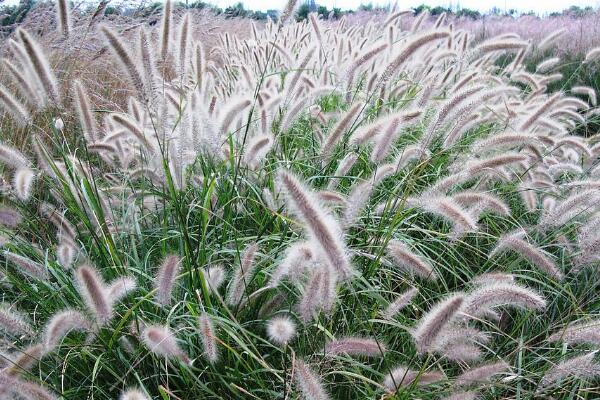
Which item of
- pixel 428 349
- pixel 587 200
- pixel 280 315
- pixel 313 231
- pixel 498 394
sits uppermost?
pixel 313 231

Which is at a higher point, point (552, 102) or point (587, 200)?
point (552, 102)

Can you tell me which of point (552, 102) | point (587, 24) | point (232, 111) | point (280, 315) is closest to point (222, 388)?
point (280, 315)

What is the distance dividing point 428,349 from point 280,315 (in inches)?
25.0

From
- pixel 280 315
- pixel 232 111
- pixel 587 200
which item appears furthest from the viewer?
pixel 232 111

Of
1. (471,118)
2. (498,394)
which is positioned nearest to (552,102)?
(471,118)

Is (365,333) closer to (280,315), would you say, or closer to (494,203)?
(280,315)

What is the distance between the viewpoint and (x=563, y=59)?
26.8 ft

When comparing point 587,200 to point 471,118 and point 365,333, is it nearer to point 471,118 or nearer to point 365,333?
point 471,118

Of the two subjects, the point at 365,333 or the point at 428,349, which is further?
the point at 365,333

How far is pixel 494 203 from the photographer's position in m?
2.04

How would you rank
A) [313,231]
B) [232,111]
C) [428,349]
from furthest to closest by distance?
[232,111] → [428,349] → [313,231]

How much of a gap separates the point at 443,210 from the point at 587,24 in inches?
370

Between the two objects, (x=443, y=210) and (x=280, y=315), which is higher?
(x=443, y=210)

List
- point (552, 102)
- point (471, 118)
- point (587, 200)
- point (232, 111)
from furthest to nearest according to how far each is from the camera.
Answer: point (552, 102) < point (471, 118) < point (232, 111) < point (587, 200)
